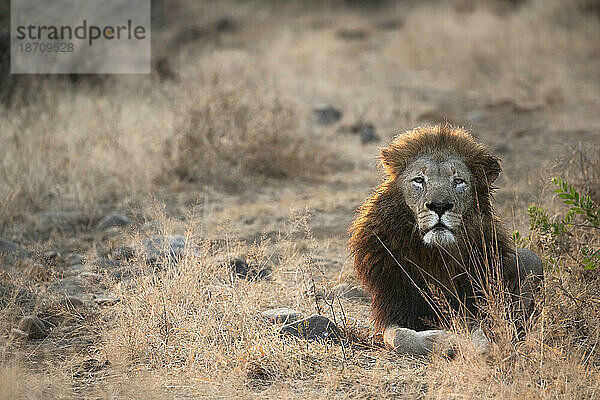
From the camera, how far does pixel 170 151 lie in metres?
10.2

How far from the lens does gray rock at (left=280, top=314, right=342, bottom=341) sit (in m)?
5.02

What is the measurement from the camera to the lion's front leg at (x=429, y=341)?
4.38 meters

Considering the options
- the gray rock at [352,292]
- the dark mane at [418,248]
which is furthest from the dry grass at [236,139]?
the dark mane at [418,248]

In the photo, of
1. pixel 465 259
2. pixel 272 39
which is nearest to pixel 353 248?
pixel 465 259

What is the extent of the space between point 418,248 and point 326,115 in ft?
30.5

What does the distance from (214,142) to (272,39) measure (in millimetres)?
14531

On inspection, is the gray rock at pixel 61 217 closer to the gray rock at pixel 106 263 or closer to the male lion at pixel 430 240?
the gray rock at pixel 106 263

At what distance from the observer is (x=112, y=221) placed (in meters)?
8.38

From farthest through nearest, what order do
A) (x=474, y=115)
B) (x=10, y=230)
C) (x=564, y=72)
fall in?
(x=564, y=72) < (x=474, y=115) < (x=10, y=230)

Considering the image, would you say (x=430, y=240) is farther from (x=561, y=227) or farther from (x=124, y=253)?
(x=124, y=253)

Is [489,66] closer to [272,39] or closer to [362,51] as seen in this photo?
[362,51]

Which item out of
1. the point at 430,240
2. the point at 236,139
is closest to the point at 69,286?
the point at 430,240

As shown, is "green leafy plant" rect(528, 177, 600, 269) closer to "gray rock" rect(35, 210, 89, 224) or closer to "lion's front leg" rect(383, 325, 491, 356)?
"lion's front leg" rect(383, 325, 491, 356)

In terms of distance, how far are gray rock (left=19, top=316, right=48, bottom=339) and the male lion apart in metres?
2.21
